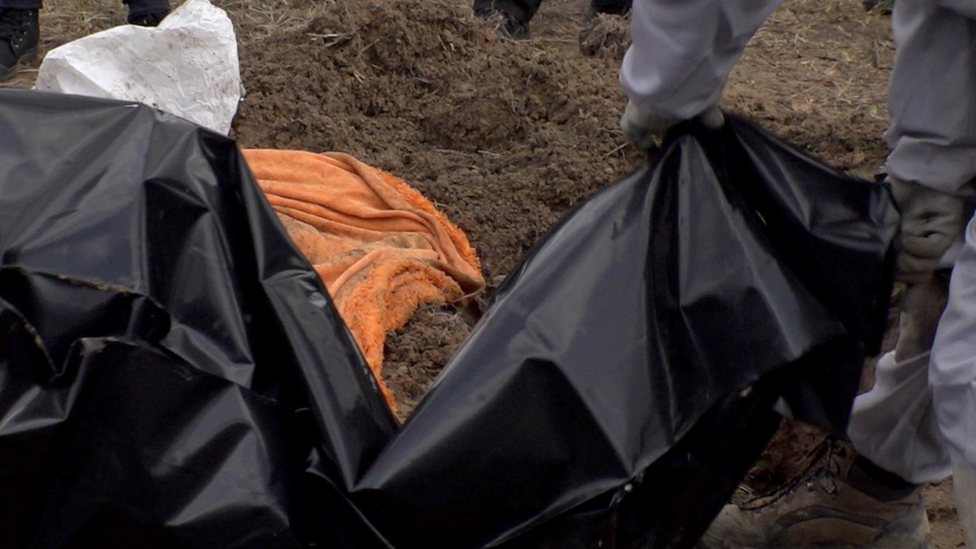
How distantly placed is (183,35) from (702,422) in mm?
2009

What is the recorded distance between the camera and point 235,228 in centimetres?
119

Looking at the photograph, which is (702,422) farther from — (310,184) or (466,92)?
(466,92)

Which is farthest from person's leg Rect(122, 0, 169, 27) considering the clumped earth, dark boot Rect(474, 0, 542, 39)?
dark boot Rect(474, 0, 542, 39)

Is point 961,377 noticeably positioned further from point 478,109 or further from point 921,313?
point 478,109

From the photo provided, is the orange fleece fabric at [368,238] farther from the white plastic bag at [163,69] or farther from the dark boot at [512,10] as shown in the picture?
the dark boot at [512,10]

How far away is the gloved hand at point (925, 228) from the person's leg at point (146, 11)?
9.01 feet

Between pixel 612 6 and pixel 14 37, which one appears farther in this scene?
pixel 612 6

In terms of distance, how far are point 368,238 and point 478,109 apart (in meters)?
0.81

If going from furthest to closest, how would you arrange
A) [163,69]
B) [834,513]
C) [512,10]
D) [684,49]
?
1. [512,10]
2. [163,69]
3. [834,513]
4. [684,49]

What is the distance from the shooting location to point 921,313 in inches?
54.6

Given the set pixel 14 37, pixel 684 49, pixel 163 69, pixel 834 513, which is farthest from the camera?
pixel 14 37

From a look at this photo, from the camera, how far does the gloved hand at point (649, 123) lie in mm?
1280

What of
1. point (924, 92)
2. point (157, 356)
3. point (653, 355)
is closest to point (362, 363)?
point (157, 356)

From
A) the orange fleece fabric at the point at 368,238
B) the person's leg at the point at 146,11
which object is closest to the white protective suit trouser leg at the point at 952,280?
the orange fleece fabric at the point at 368,238
